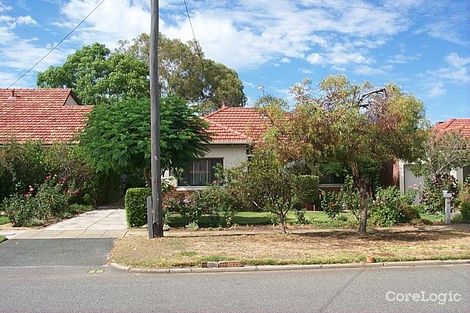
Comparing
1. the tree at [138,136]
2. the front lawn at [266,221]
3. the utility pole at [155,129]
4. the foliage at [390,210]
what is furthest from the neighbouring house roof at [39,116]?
the foliage at [390,210]

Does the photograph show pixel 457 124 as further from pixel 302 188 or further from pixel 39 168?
pixel 39 168

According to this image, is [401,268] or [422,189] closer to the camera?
[401,268]

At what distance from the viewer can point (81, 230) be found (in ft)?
51.9

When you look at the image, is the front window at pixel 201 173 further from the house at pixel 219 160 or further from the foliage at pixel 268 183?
the foliage at pixel 268 183

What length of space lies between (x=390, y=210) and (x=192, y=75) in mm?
33508

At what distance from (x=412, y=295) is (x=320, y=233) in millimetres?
7016

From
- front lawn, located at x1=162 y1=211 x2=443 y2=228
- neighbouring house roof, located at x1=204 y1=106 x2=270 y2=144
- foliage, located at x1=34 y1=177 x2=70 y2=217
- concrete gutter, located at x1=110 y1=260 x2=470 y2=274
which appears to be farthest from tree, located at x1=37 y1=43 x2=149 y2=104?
concrete gutter, located at x1=110 y1=260 x2=470 y2=274

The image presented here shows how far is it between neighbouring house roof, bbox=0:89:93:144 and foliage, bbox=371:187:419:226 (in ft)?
45.8

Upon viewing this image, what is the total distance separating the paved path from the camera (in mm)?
14672

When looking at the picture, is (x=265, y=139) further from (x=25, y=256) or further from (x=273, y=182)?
(x=25, y=256)

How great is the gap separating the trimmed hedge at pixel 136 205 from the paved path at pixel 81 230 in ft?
1.22

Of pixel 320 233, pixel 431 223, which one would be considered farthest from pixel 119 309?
pixel 431 223

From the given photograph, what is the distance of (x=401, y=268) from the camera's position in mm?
10164

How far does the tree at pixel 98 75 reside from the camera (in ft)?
140
